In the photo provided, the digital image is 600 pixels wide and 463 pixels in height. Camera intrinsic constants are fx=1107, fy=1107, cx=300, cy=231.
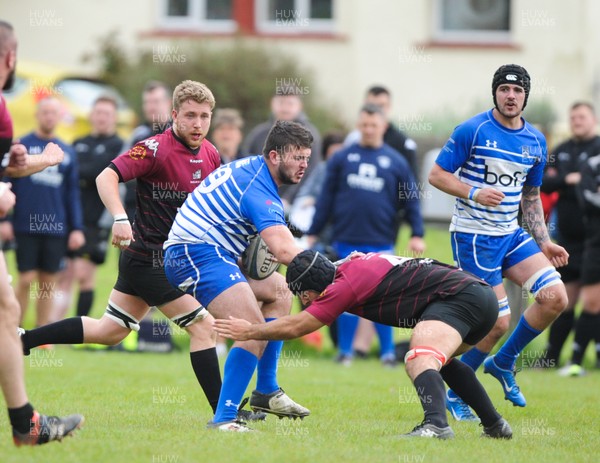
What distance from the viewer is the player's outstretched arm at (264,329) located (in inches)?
262

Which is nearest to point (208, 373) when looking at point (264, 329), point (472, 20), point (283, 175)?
point (264, 329)

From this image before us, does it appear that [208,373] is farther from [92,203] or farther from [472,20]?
[472,20]

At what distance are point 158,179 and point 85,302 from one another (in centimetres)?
548

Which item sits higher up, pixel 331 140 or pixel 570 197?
pixel 331 140

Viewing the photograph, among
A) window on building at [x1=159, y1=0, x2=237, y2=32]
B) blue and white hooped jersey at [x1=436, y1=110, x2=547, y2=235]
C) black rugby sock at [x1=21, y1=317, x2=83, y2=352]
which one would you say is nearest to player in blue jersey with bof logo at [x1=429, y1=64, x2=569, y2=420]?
blue and white hooped jersey at [x1=436, y1=110, x2=547, y2=235]

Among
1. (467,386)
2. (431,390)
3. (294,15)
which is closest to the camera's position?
(431,390)

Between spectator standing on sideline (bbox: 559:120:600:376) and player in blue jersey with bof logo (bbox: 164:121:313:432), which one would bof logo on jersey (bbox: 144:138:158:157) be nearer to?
player in blue jersey with bof logo (bbox: 164:121:313:432)

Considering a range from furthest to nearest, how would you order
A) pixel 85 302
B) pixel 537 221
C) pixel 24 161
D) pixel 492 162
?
1. pixel 85 302
2. pixel 537 221
3. pixel 492 162
4. pixel 24 161

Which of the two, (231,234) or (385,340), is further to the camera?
(385,340)

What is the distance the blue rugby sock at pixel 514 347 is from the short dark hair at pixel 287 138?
2459mm

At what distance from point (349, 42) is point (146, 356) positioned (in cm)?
1358

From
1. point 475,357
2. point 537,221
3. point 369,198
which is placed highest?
point 537,221

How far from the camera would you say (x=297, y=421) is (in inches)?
306

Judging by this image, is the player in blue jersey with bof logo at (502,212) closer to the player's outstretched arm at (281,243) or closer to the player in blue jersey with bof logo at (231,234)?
the player in blue jersey with bof logo at (231,234)
